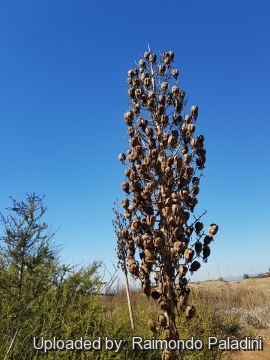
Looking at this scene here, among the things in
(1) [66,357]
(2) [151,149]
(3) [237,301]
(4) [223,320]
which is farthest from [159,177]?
(3) [237,301]

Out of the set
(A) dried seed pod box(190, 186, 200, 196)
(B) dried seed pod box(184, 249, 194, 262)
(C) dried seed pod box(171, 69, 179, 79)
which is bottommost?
(B) dried seed pod box(184, 249, 194, 262)

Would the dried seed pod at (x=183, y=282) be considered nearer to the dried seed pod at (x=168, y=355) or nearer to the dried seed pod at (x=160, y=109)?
the dried seed pod at (x=168, y=355)

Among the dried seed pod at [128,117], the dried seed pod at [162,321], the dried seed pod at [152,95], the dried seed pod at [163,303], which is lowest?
the dried seed pod at [162,321]

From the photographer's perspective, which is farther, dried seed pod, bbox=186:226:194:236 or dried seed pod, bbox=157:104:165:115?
dried seed pod, bbox=157:104:165:115

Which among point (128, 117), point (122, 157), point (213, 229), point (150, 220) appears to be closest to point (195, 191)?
point (213, 229)

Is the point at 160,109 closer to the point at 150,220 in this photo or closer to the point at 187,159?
the point at 187,159

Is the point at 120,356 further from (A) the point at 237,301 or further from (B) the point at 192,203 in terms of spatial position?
(A) the point at 237,301

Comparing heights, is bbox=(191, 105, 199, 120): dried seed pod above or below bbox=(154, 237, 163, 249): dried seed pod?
above

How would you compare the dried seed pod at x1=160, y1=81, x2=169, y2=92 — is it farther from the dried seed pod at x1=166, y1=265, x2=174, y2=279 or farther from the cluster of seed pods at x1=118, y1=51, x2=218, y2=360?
the dried seed pod at x1=166, y1=265, x2=174, y2=279

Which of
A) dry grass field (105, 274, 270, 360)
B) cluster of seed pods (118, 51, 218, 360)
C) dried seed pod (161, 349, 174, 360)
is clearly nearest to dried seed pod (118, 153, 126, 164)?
cluster of seed pods (118, 51, 218, 360)

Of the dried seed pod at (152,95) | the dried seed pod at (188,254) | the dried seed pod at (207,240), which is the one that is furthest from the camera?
the dried seed pod at (152,95)

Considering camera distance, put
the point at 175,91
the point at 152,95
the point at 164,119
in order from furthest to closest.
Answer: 1. the point at 175,91
2. the point at 152,95
3. the point at 164,119

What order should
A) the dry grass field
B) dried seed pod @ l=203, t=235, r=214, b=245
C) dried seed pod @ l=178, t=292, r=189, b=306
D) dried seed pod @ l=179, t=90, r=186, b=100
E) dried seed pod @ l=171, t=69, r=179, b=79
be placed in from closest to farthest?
dried seed pod @ l=178, t=292, r=189, b=306, dried seed pod @ l=203, t=235, r=214, b=245, dried seed pod @ l=179, t=90, r=186, b=100, dried seed pod @ l=171, t=69, r=179, b=79, the dry grass field

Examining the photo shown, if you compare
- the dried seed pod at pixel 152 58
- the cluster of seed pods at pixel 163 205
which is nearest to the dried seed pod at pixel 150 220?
the cluster of seed pods at pixel 163 205
